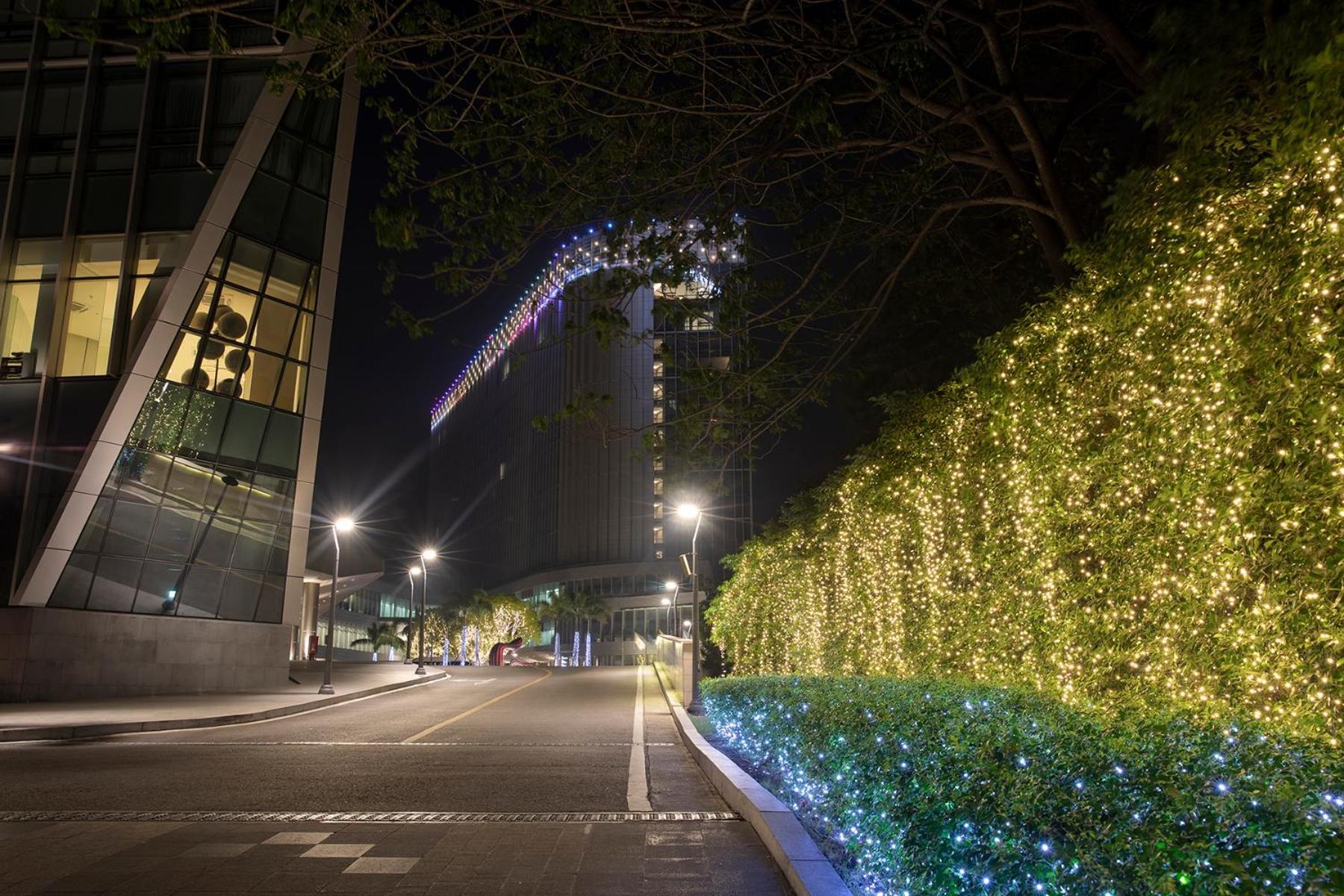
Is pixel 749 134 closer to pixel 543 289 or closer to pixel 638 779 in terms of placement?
pixel 638 779

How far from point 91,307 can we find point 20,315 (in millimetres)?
1903

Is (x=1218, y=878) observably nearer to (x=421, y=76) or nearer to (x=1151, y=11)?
(x=421, y=76)

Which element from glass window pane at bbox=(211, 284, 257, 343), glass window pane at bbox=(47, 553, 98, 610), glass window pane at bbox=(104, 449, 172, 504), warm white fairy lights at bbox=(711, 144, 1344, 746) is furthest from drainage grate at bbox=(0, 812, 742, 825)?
glass window pane at bbox=(211, 284, 257, 343)

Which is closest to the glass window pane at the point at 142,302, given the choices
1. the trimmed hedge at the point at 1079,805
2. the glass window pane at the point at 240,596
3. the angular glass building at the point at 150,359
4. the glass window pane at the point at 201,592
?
the angular glass building at the point at 150,359

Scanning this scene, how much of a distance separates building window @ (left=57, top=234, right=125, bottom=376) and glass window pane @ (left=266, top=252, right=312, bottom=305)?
4.05 metres

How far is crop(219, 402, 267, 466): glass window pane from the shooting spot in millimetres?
28641

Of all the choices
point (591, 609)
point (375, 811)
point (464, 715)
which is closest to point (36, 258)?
point (464, 715)

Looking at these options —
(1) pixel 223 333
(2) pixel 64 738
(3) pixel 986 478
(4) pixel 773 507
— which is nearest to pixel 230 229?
(1) pixel 223 333

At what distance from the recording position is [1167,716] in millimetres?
5789

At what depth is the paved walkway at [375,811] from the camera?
630 cm

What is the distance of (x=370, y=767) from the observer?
40.5ft

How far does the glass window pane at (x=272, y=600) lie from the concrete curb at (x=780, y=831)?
22.1 metres

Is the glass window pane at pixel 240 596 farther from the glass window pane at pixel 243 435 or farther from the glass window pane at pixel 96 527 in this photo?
the glass window pane at pixel 96 527

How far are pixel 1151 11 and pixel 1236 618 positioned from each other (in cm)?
909
